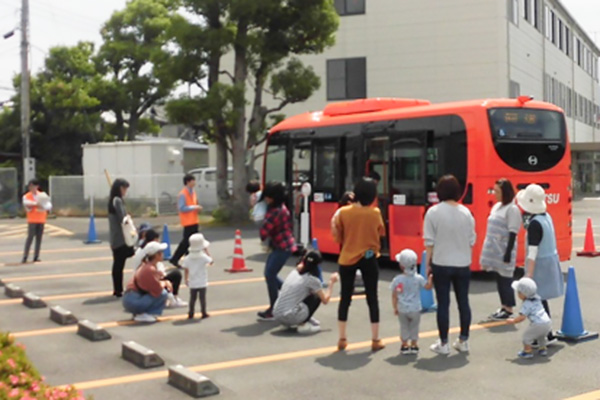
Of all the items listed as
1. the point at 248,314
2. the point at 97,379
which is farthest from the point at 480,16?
the point at 97,379

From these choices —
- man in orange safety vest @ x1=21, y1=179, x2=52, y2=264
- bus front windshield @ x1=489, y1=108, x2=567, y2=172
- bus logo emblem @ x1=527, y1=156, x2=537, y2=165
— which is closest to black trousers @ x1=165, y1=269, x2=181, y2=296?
bus front windshield @ x1=489, y1=108, x2=567, y2=172

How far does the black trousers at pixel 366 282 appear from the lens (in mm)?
7957

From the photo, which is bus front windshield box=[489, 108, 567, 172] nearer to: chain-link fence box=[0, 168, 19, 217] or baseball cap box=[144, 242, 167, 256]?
baseball cap box=[144, 242, 167, 256]

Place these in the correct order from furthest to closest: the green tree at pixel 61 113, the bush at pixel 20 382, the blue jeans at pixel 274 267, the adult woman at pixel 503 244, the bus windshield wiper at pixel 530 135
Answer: the green tree at pixel 61 113, the bus windshield wiper at pixel 530 135, the blue jeans at pixel 274 267, the adult woman at pixel 503 244, the bush at pixel 20 382

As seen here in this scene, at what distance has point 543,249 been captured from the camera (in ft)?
26.5

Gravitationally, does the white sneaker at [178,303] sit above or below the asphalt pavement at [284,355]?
above

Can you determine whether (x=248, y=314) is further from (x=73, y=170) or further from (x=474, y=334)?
(x=73, y=170)

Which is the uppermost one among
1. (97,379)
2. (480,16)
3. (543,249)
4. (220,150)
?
(480,16)

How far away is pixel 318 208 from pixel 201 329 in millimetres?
7332

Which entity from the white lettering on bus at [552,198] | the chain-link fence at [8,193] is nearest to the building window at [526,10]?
the chain-link fence at [8,193]

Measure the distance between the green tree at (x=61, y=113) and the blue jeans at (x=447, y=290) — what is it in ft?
111

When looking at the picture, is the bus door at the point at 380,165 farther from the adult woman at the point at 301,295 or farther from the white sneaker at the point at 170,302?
the adult woman at the point at 301,295

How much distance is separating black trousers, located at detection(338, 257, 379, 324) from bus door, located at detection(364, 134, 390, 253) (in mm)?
6533

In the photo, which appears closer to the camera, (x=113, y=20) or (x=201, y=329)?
(x=201, y=329)
